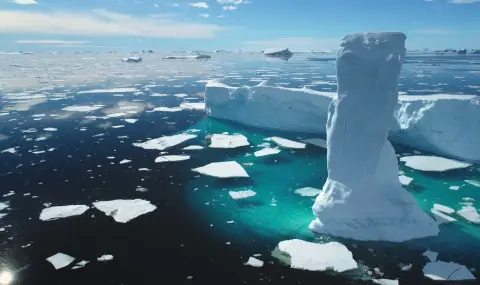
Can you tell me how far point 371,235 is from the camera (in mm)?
6465

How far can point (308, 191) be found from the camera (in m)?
8.77

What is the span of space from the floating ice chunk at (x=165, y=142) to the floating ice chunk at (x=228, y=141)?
109 centimetres

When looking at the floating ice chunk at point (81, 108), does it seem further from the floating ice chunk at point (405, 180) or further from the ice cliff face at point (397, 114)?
the floating ice chunk at point (405, 180)

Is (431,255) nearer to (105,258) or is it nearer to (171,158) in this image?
(105,258)

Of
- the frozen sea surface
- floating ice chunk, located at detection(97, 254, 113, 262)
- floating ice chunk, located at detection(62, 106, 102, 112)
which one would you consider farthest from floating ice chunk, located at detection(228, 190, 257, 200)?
floating ice chunk, located at detection(62, 106, 102, 112)

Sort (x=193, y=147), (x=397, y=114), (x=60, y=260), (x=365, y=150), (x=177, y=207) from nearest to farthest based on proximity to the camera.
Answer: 1. (x=60, y=260)
2. (x=365, y=150)
3. (x=177, y=207)
4. (x=193, y=147)
5. (x=397, y=114)

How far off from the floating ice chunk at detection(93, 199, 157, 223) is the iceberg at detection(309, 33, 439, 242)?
146 inches

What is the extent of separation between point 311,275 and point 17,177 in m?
8.46

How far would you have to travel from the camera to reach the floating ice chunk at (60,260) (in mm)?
5798

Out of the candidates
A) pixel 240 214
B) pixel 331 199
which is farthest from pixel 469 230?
pixel 240 214

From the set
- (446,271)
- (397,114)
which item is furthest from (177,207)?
(397,114)

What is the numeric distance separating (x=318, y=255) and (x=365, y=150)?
8.28 feet

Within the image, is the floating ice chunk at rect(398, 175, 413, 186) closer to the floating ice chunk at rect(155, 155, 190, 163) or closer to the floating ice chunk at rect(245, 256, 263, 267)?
the floating ice chunk at rect(245, 256, 263, 267)

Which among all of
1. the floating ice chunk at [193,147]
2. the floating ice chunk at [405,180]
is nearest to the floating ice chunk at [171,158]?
the floating ice chunk at [193,147]
